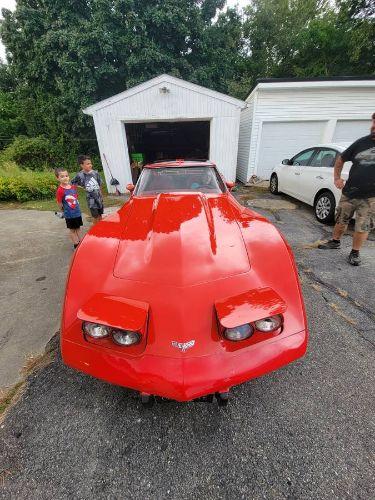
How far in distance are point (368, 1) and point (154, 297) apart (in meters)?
21.3

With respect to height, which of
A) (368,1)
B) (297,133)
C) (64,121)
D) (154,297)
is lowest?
(154,297)

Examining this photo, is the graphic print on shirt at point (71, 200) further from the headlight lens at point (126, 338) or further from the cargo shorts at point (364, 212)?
the cargo shorts at point (364, 212)

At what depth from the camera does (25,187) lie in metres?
7.99

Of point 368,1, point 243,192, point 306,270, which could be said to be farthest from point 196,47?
point 306,270

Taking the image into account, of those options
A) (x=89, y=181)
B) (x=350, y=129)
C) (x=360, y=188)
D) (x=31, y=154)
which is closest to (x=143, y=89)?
(x=89, y=181)

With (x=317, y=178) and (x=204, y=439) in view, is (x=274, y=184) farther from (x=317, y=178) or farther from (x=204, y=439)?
(x=204, y=439)

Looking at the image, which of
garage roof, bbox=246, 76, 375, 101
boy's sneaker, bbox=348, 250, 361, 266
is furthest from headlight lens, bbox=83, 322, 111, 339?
garage roof, bbox=246, 76, 375, 101

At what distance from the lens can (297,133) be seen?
373 inches

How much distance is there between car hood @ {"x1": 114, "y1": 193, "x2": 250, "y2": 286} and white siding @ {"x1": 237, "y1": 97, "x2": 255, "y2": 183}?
335 inches

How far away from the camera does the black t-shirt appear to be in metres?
3.46

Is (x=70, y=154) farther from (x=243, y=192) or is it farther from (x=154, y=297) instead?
(x=154, y=297)

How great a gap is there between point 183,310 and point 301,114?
10327 millimetres

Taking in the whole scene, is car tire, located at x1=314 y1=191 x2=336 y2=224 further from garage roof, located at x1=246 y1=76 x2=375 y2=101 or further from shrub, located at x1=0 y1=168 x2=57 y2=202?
shrub, located at x1=0 y1=168 x2=57 y2=202

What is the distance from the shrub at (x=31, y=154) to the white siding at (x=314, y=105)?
37.4ft
